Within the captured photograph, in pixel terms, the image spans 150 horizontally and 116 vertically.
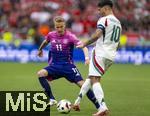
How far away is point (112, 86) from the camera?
17672 mm

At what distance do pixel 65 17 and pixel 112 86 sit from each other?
42.8 ft

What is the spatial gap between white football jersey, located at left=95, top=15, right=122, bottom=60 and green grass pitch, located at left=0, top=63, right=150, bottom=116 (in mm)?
1286

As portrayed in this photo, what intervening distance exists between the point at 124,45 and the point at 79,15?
149 inches

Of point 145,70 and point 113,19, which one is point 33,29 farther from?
point 113,19

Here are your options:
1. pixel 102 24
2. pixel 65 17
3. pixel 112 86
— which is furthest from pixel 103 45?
pixel 65 17

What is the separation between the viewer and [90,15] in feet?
101

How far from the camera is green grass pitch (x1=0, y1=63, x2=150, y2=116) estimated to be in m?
12.2

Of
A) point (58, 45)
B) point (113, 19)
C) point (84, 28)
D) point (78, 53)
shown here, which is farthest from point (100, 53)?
point (84, 28)

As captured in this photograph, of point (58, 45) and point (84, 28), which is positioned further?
point (84, 28)

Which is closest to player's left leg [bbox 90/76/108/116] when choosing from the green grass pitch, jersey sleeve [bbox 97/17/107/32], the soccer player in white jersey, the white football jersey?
the soccer player in white jersey

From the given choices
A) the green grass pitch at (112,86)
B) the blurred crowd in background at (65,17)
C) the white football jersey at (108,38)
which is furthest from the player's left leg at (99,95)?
the blurred crowd in background at (65,17)

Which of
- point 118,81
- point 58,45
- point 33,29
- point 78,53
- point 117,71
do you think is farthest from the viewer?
point 33,29

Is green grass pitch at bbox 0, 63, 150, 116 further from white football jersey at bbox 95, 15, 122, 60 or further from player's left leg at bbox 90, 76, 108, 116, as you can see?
white football jersey at bbox 95, 15, 122, 60

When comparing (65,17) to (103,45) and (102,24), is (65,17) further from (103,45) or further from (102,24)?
(102,24)
